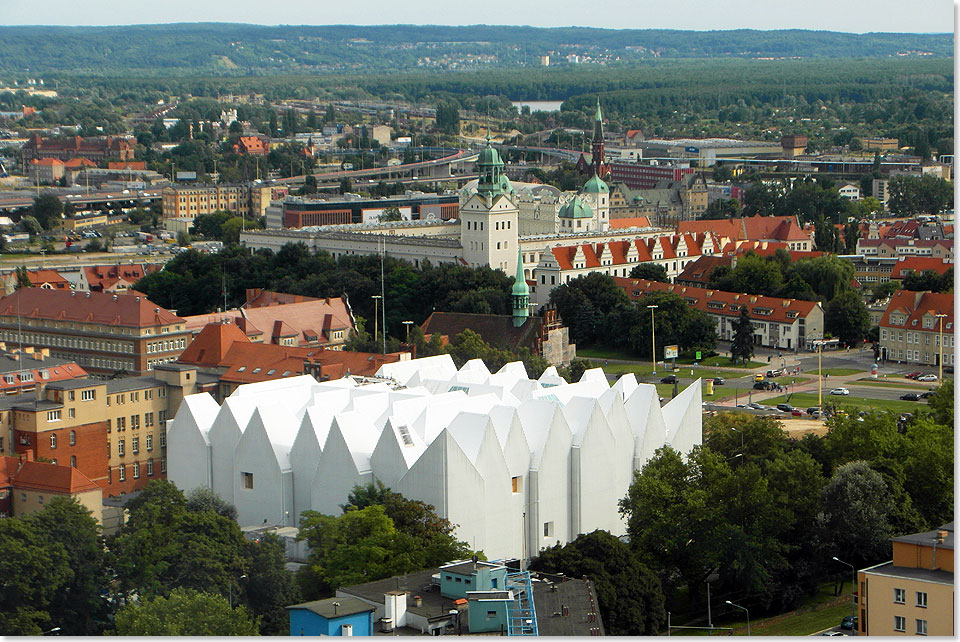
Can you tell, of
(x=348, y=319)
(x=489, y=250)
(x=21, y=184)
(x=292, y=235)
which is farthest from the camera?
(x=21, y=184)

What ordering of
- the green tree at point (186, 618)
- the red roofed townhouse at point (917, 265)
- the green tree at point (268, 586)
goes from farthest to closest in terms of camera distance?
the red roofed townhouse at point (917, 265)
the green tree at point (268, 586)
the green tree at point (186, 618)

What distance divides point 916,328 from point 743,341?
23.5 ft

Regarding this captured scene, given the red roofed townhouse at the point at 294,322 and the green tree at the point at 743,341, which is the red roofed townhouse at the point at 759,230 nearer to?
the green tree at the point at 743,341

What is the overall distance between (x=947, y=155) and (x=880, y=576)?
139 metres

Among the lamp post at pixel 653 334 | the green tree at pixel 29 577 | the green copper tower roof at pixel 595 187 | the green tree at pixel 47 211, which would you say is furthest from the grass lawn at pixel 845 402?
the green tree at pixel 47 211

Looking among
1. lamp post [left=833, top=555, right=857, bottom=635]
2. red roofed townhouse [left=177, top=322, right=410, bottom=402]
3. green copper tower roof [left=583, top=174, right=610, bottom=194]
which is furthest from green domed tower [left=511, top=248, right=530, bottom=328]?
green copper tower roof [left=583, top=174, right=610, bottom=194]

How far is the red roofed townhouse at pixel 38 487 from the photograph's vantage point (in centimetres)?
4034

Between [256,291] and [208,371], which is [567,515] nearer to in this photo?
[208,371]

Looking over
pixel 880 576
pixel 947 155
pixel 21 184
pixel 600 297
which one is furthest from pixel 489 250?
pixel 21 184

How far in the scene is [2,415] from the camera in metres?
47.3

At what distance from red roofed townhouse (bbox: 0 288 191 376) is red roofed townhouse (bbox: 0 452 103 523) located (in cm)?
2022

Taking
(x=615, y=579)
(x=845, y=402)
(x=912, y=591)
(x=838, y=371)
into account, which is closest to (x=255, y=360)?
(x=845, y=402)

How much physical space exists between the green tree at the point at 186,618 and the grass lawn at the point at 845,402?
3272 cm

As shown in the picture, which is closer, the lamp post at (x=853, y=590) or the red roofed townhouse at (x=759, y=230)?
the lamp post at (x=853, y=590)
